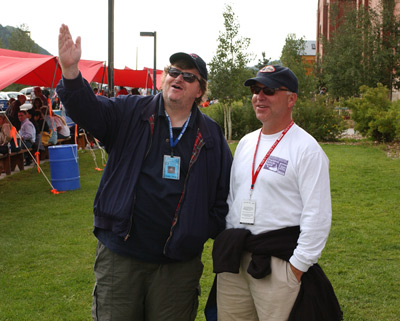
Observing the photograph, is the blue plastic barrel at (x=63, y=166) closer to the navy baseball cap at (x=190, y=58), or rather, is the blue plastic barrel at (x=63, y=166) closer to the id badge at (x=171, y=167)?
the navy baseball cap at (x=190, y=58)

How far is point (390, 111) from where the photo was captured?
17.1 metres

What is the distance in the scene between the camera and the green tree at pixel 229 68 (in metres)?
20.5

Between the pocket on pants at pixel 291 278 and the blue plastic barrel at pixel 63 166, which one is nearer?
the pocket on pants at pixel 291 278

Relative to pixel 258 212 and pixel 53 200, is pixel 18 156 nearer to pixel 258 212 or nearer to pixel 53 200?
pixel 53 200

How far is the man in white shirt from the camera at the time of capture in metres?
2.52

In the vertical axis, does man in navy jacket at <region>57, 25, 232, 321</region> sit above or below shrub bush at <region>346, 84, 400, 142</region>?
below

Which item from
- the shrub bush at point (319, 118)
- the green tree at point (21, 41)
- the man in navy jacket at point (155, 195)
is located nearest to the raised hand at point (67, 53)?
the man in navy jacket at point (155, 195)

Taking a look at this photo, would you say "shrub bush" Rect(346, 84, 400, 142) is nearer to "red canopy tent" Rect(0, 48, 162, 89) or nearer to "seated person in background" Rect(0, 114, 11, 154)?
"red canopy tent" Rect(0, 48, 162, 89)

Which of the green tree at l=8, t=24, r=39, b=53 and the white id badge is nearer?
the white id badge

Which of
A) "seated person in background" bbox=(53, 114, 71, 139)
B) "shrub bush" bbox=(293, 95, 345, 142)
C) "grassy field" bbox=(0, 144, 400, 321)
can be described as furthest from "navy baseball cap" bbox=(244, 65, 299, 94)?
"shrub bush" bbox=(293, 95, 345, 142)

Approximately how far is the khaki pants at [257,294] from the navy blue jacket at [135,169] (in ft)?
0.92

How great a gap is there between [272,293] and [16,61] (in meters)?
10.4

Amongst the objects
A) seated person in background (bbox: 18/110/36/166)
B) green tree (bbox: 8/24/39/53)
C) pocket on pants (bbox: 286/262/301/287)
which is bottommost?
pocket on pants (bbox: 286/262/301/287)

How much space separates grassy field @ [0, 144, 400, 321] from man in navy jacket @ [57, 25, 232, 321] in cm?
176
